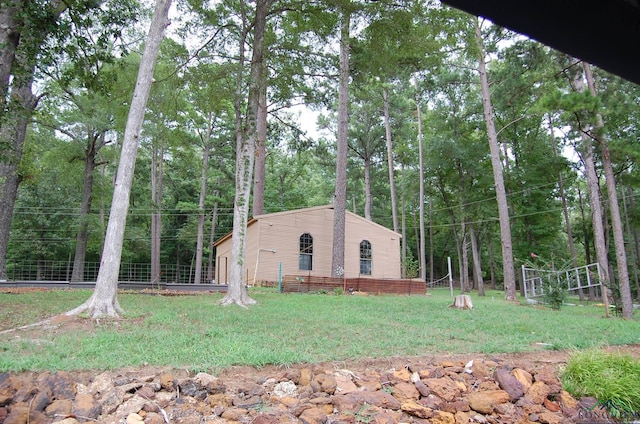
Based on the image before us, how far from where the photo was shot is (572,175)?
20.4 metres

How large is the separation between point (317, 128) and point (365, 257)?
40.8ft

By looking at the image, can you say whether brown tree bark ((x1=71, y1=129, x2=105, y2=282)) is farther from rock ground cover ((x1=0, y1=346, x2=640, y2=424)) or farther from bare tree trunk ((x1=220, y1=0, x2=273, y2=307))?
rock ground cover ((x1=0, y1=346, x2=640, y2=424))

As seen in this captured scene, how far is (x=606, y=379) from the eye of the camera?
344 centimetres

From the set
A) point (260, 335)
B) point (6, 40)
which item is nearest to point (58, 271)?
point (6, 40)

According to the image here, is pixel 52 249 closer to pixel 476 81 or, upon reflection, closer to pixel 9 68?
pixel 9 68

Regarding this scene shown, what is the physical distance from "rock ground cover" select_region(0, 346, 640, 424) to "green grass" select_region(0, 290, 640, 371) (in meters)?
0.28

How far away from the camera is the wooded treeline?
8469 millimetres

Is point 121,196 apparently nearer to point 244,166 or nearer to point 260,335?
point 244,166

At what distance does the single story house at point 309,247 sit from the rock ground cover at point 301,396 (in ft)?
40.0

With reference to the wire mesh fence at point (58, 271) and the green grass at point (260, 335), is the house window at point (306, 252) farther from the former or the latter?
the green grass at point (260, 335)

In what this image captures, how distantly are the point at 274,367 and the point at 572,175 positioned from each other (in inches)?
853

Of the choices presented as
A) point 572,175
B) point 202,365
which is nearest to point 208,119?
point 572,175

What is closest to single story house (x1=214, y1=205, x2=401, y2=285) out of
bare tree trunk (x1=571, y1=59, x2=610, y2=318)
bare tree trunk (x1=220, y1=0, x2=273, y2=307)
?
bare tree trunk (x1=220, y1=0, x2=273, y2=307)

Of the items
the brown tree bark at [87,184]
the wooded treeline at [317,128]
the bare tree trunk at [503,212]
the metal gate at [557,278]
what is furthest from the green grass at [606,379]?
the brown tree bark at [87,184]
